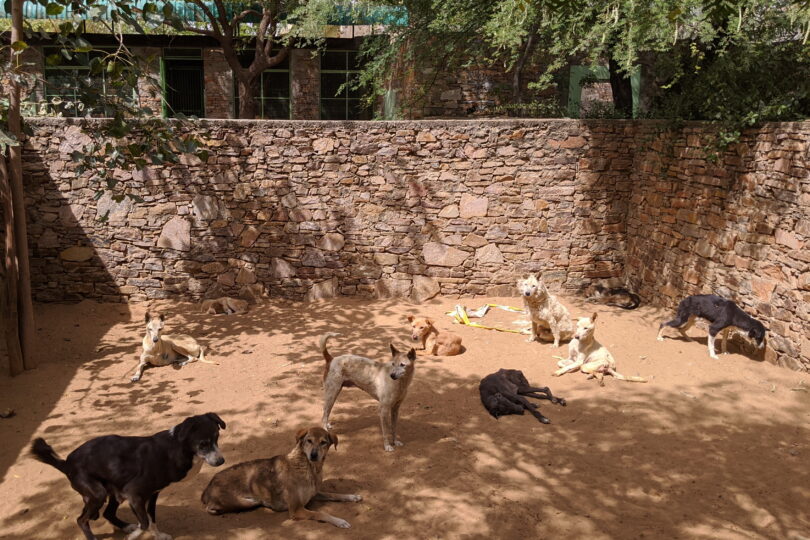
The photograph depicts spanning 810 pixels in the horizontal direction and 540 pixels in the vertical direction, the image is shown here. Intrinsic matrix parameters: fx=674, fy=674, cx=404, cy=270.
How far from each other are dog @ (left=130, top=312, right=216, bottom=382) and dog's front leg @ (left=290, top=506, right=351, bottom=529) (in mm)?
3824

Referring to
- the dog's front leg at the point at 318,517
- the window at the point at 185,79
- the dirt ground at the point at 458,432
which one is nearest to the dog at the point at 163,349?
the dirt ground at the point at 458,432

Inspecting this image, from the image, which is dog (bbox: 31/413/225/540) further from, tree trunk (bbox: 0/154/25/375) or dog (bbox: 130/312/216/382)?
tree trunk (bbox: 0/154/25/375)

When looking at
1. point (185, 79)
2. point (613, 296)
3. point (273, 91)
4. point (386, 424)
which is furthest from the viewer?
point (273, 91)

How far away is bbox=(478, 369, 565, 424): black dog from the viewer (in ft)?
22.3

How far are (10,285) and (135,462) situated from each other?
15.1 feet

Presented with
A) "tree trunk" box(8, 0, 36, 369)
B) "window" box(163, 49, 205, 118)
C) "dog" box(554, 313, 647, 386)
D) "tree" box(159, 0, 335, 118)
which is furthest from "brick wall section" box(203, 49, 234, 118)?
"dog" box(554, 313, 647, 386)

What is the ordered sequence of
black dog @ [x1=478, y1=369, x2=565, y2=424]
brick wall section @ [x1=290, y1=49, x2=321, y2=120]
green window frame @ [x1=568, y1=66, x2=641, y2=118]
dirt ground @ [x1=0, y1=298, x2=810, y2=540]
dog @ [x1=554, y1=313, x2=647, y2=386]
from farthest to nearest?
brick wall section @ [x1=290, y1=49, x2=321, y2=120] < green window frame @ [x1=568, y1=66, x2=641, y2=118] < dog @ [x1=554, y1=313, x2=647, y2=386] < black dog @ [x1=478, y1=369, x2=565, y2=424] < dirt ground @ [x1=0, y1=298, x2=810, y2=540]

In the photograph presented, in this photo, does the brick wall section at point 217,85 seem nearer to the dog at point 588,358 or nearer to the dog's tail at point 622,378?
the dog at point 588,358

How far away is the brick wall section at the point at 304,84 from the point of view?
665 inches

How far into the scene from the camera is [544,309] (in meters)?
8.72

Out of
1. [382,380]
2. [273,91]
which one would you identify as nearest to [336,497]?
[382,380]

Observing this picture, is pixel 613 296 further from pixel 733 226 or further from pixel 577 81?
pixel 577 81

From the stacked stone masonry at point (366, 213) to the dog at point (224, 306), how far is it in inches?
15.5

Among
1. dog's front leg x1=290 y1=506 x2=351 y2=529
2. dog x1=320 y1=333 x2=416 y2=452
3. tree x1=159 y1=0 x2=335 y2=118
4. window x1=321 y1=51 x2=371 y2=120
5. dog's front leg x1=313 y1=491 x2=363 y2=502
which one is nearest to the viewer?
dog's front leg x1=290 y1=506 x2=351 y2=529
